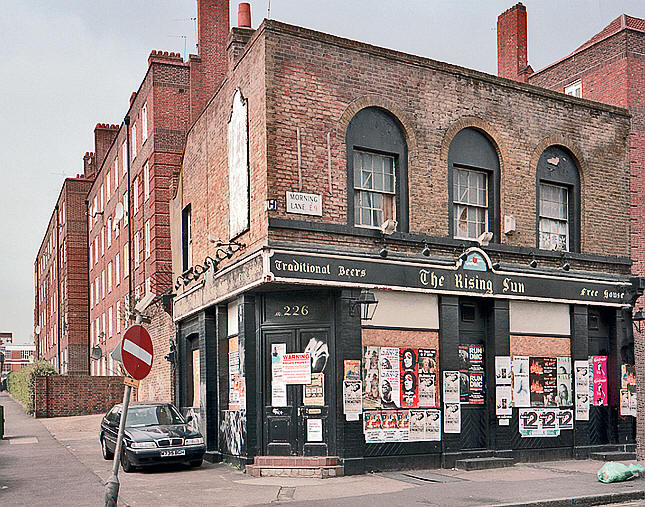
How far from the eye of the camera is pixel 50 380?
3462 centimetres

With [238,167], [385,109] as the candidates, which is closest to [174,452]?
[238,167]

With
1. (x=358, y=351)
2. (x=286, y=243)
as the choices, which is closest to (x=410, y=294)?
(x=358, y=351)

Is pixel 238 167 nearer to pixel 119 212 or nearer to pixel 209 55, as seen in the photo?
pixel 209 55

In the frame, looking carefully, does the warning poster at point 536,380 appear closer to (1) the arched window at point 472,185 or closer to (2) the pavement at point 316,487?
(2) the pavement at point 316,487

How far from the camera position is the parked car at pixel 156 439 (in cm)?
1563

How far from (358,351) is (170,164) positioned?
19.1 meters

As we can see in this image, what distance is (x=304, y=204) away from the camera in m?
14.7

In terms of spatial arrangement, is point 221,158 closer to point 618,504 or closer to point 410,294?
point 410,294

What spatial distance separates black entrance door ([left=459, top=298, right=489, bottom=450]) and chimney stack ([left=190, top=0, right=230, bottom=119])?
18.4 metres

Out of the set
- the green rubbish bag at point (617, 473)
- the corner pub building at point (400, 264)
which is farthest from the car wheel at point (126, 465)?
the green rubbish bag at point (617, 473)

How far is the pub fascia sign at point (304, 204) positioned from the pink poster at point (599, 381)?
7.93 metres

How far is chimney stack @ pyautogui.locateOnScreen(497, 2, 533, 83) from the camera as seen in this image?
26.8m

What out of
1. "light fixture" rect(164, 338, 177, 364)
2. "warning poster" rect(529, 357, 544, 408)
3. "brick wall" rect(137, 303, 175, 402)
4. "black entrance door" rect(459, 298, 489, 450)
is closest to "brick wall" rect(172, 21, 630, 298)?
"black entrance door" rect(459, 298, 489, 450)

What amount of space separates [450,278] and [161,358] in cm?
1110
